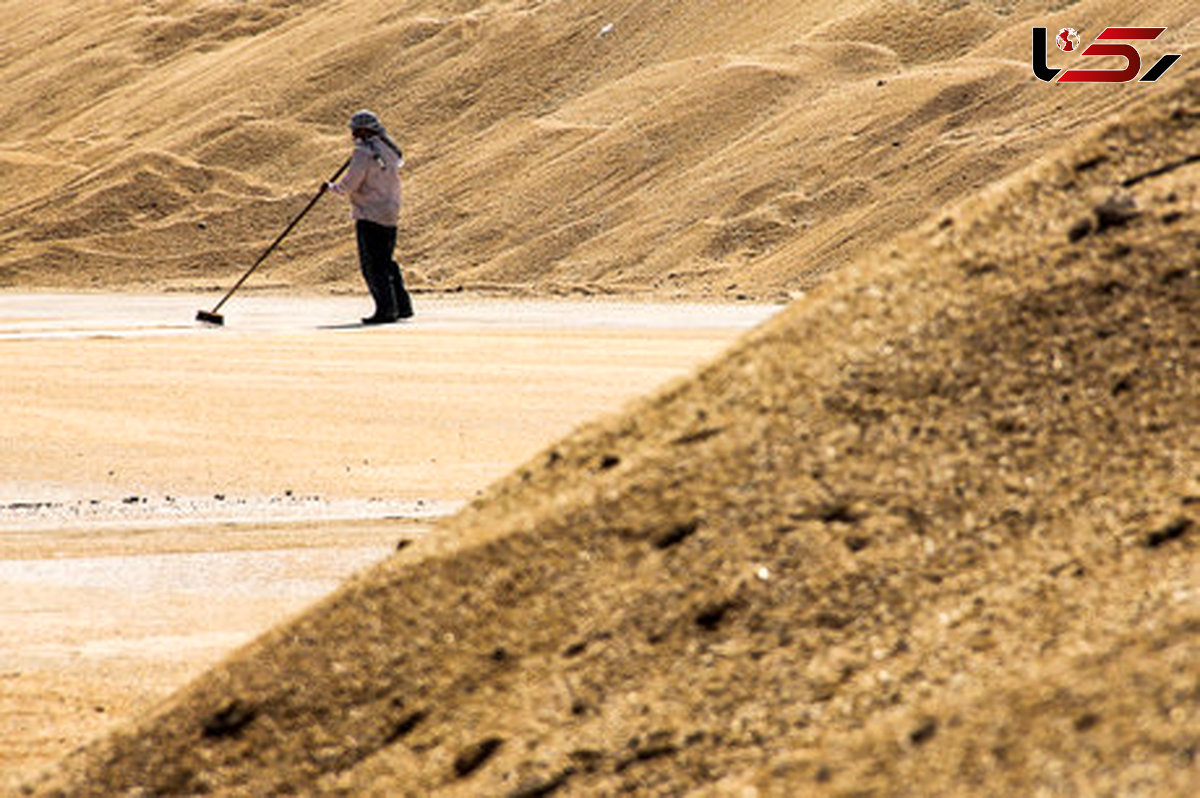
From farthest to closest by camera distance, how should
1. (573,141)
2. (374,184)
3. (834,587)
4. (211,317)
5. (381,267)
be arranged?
1. (573,141)
2. (211,317)
3. (381,267)
4. (374,184)
5. (834,587)

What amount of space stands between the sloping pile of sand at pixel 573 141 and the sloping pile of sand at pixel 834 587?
18.2 m

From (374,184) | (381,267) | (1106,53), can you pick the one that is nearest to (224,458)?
(374,184)

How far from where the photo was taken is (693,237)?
1051 inches

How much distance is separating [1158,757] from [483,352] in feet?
43.4

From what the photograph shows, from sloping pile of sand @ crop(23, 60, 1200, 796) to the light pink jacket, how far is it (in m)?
13.2

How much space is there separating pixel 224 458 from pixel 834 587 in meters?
7.16

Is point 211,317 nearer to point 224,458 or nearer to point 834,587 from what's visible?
point 224,458

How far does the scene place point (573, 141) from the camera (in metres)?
31.3

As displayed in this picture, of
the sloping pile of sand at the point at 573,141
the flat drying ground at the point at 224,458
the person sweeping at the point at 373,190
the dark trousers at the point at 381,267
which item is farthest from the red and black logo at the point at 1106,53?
the person sweeping at the point at 373,190

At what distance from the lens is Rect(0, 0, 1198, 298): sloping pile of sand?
26234 millimetres

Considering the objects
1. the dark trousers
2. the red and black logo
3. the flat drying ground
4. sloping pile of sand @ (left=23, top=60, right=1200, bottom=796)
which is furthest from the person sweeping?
sloping pile of sand @ (left=23, top=60, right=1200, bottom=796)

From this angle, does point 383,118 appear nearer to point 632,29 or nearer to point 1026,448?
point 632,29

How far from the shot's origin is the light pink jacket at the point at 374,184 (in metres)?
18.9

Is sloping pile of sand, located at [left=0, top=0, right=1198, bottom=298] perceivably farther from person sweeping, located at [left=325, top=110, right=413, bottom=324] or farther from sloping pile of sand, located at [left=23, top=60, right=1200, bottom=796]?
sloping pile of sand, located at [left=23, top=60, right=1200, bottom=796]
